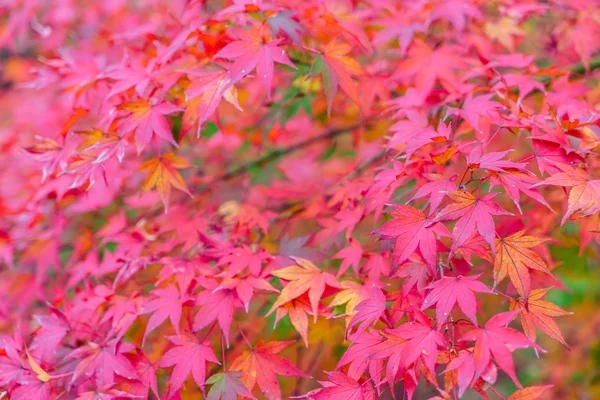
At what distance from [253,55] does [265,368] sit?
0.78 m

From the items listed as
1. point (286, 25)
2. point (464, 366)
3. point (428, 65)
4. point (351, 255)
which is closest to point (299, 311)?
point (351, 255)

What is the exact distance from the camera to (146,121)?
1.33 metres

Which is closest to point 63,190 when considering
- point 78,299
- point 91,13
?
point 78,299

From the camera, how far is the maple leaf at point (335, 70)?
138cm

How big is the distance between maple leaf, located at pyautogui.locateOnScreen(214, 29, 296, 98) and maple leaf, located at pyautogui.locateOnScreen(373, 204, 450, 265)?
44 centimetres

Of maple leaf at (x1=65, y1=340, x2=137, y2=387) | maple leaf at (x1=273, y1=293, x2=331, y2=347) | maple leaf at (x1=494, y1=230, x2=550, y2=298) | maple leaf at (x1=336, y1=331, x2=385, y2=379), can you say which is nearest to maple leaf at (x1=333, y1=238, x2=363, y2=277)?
maple leaf at (x1=273, y1=293, x2=331, y2=347)

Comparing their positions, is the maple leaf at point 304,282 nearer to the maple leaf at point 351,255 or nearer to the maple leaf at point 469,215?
the maple leaf at point 351,255

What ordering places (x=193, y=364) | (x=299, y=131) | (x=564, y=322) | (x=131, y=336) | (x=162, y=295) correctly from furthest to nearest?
(x=564, y=322)
(x=299, y=131)
(x=131, y=336)
(x=162, y=295)
(x=193, y=364)

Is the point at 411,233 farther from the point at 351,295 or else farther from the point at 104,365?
the point at 104,365

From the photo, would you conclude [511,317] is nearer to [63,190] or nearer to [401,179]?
[401,179]

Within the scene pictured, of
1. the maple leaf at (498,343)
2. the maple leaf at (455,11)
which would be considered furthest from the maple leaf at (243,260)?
the maple leaf at (455,11)

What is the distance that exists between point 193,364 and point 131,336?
1.98ft

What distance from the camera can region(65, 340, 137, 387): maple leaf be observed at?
4.03 feet

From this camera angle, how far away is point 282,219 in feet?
6.31
